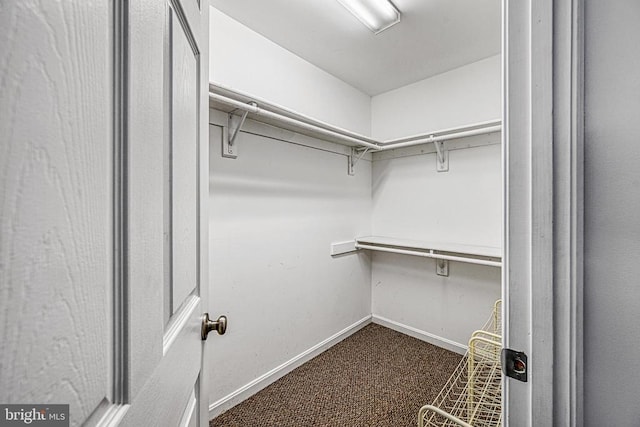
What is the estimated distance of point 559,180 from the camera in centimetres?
53

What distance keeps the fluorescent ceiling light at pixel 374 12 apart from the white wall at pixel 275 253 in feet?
2.69

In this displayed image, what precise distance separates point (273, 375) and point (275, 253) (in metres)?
0.84

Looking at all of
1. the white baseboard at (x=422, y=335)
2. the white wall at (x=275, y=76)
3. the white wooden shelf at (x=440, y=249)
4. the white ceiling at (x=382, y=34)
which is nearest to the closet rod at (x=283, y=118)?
the white wall at (x=275, y=76)

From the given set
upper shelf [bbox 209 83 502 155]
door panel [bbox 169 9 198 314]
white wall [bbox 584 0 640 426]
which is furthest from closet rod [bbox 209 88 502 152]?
white wall [bbox 584 0 640 426]

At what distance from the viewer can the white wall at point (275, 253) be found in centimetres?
160

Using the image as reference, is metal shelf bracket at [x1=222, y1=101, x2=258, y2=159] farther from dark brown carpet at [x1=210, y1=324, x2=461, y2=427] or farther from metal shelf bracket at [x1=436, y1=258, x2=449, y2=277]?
metal shelf bracket at [x1=436, y1=258, x2=449, y2=277]

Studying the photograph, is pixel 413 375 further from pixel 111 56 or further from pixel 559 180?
pixel 111 56

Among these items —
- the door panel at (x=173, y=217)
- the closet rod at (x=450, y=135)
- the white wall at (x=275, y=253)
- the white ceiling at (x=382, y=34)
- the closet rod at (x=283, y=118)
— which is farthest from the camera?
the closet rod at (x=450, y=135)

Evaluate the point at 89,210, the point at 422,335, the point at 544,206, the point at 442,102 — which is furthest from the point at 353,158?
the point at 89,210

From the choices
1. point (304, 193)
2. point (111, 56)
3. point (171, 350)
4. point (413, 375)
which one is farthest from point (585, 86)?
point (413, 375)

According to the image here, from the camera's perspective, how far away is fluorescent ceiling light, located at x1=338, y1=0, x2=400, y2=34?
139 cm

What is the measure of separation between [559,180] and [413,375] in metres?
1.83

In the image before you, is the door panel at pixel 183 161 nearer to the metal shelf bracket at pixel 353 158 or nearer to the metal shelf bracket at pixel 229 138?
the metal shelf bracket at pixel 229 138

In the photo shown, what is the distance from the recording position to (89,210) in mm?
276
